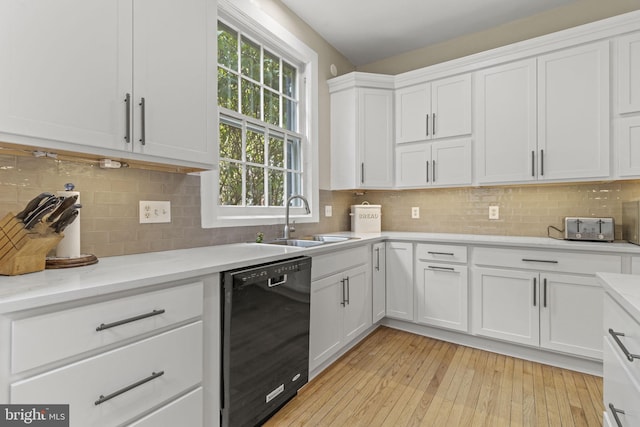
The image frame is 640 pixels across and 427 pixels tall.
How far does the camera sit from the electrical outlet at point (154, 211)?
180 centimetres

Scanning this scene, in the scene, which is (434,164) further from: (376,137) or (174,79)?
(174,79)

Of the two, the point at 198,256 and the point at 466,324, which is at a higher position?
the point at 198,256

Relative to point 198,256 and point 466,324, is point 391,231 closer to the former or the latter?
point 466,324

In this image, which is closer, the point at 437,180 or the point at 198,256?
the point at 198,256

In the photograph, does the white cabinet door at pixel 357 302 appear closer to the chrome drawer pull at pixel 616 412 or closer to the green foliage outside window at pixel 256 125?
the green foliage outside window at pixel 256 125

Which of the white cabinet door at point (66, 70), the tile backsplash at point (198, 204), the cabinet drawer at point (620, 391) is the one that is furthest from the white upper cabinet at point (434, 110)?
the white cabinet door at point (66, 70)

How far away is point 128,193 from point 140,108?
1.69 feet

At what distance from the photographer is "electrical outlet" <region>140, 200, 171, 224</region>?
5.89ft

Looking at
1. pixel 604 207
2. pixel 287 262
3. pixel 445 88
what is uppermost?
pixel 445 88

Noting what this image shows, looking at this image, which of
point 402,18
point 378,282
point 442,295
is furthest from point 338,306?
point 402,18

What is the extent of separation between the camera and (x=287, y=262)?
70.8 inches

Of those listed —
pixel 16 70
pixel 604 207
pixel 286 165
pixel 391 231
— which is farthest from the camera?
pixel 391 231

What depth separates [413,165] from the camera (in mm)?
3248

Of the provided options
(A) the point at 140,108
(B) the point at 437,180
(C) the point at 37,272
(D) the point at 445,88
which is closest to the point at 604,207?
(B) the point at 437,180
